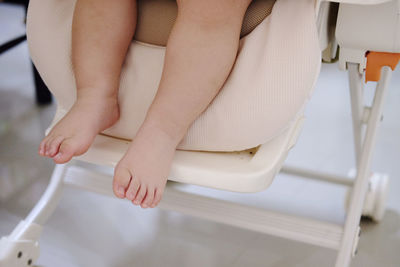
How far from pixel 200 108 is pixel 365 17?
26cm

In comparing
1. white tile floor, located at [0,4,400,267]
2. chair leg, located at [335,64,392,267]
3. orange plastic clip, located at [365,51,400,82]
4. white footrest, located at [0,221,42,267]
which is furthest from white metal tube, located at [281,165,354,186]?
white footrest, located at [0,221,42,267]

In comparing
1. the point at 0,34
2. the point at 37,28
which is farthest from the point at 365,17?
the point at 0,34

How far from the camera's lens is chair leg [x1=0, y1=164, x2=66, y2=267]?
925mm

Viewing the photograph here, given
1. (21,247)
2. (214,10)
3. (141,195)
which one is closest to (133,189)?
(141,195)

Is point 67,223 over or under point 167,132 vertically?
under

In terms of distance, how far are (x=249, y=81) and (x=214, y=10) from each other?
0.34 feet

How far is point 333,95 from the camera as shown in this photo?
6.17 ft

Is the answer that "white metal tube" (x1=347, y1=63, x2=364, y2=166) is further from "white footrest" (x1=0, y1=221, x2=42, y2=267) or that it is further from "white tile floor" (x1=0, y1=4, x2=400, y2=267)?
"white footrest" (x1=0, y1=221, x2=42, y2=267)

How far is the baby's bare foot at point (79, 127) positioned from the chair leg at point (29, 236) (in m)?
0.32

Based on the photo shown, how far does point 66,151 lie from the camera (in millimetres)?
679

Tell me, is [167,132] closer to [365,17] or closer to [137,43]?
[137,43]

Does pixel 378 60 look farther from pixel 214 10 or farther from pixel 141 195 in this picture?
pixel 141 195

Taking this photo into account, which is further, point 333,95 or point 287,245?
point 333,95

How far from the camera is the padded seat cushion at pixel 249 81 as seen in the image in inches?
26.6
